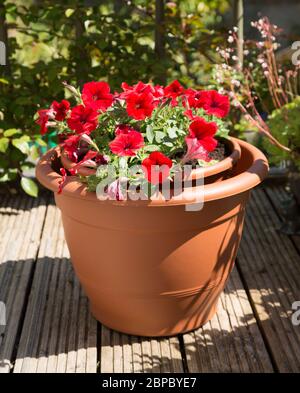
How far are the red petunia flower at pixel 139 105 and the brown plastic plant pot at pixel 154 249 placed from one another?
28 centimetres

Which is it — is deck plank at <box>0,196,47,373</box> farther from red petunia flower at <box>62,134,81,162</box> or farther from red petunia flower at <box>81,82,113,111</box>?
red petunia flower at <box>81,82,113,111</box>

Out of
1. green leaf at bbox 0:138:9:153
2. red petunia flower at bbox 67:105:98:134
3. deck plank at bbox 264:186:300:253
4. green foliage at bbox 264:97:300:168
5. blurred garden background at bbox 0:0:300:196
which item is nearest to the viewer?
red petunia flower at bbox 67:105:98:134

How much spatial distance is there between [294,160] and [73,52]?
1.32 m

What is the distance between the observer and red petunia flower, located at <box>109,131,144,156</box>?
A: 1932 mm

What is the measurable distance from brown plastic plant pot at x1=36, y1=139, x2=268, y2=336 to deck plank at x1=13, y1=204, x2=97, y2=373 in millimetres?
136

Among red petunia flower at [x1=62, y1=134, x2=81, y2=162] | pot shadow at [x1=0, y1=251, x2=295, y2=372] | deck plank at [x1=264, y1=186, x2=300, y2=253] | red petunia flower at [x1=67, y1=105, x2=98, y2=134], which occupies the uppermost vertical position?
red petunia flower at [x1=67, y1=105, x2=98, y2=134]

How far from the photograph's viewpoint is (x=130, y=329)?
7.64ft

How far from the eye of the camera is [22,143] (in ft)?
10.4

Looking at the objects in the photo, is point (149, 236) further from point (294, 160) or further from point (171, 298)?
point (294, 160)

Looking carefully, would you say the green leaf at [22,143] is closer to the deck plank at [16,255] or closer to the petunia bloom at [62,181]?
the deck plank at [16,255]

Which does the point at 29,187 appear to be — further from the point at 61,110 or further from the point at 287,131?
the point at 287,131

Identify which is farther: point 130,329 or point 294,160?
point 294,160

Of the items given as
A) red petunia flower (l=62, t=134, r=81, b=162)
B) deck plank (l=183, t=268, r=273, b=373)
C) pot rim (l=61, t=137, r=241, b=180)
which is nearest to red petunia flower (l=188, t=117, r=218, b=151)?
pot rim (l=61, t=137, r=241, b=180)

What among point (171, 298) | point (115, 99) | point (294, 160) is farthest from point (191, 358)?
point (294, 160)
